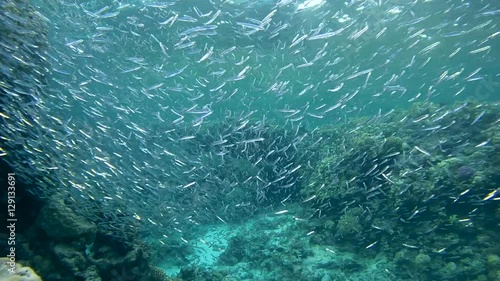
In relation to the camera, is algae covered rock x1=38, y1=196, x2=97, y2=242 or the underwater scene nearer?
algae covered rock x1=38, y1=196, x2=97, y2=242

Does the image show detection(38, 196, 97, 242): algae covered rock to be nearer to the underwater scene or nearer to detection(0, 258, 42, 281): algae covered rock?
the underwater scene

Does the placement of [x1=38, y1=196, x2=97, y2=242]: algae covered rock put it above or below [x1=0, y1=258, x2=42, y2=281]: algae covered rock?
below

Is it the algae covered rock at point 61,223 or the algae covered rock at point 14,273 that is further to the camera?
the algae covered rock at point 61,223

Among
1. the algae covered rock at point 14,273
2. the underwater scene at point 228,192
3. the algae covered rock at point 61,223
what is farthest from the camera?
the underwater scene at point 228,192

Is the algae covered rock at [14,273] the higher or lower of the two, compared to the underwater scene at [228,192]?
higher

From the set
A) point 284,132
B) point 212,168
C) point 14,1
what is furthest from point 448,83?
point 14,1

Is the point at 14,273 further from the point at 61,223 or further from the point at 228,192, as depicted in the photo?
the point at 228,192

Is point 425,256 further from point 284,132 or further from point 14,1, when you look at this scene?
point 14,1

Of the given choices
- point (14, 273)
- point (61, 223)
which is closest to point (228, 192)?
point (61, 223)

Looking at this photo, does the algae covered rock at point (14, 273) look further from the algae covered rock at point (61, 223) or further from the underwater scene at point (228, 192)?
the algae covered rock at point (61, 223)

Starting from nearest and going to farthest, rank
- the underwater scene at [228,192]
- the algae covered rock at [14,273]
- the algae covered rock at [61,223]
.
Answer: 1. the algae covered rock at [14,273]
2. the algae covered rock at [61,223]
3. the underwater scene at [228,192]

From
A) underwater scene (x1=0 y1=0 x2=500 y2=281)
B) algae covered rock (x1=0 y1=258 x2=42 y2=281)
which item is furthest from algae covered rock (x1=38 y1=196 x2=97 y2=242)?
algae covered rock (x1=0 y1=258 x2=42 y2=281)

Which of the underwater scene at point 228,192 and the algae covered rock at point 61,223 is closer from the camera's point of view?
the algae covered rock at point 61,223

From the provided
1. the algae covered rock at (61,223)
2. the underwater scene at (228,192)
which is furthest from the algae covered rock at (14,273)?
the algae covered rock at (61,223)
